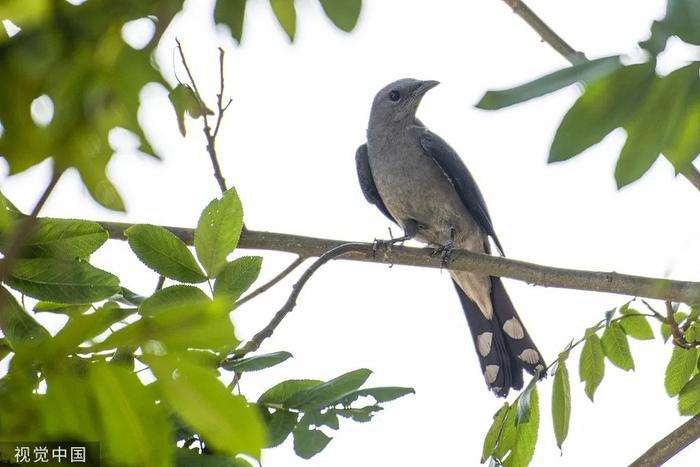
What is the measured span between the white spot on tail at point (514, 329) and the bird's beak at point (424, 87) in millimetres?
1781

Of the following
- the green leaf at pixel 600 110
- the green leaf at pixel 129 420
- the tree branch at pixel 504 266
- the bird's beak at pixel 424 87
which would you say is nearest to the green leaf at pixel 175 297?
the green leaf at pixel 129 420

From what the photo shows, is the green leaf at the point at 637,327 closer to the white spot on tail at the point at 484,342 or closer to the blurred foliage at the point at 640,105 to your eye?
the white spot on tail at the point at 484,342

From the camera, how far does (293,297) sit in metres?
3.25

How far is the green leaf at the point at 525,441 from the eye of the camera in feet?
11.1

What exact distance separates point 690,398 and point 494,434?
0.81 meters

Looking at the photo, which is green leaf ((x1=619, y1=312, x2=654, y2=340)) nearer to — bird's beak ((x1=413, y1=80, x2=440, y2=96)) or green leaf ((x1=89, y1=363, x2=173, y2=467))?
green leaf ((x1=89, y1=363, x2=173, y2=467))

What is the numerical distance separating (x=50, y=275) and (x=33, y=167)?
3.91ft

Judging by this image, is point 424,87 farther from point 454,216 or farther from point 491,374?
point 491,374

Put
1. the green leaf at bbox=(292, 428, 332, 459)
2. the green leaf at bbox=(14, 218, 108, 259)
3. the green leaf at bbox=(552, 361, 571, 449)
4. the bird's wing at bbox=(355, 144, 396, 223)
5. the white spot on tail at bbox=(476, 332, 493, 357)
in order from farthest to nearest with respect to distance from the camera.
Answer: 1. the bird's wing at bbox=(355, 144, 396, 223)
2. the white spot on tail at bbox=(476, 332, 493, 357)
3. the green leaf at bbox=(552, 361, 571, 449)
4. the green leaf at bbox=(292, 428, 332, 459)
5. the green leaf at bbox=(14, 218, 108, 259)

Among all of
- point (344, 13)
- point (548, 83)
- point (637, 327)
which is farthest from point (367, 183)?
point (548, 83)

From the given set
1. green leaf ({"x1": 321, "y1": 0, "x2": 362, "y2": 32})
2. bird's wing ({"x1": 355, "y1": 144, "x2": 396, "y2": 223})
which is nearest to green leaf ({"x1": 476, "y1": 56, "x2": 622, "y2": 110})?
green leaf ({"x1": 321, "y1": 0, "x2": 362, "y2": 32})

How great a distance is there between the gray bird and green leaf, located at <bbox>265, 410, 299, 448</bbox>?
358 cm

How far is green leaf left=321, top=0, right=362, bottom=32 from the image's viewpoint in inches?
44.0

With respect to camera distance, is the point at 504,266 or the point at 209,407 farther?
the point at 504,266
